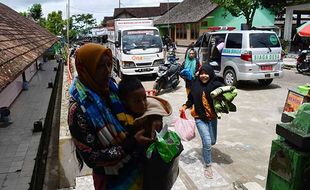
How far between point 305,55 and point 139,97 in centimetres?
1381

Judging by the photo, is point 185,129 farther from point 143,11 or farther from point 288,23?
point 143,11

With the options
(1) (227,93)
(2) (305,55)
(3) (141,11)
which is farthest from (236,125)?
(3) (141,11)

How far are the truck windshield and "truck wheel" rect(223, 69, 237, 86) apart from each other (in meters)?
3.61

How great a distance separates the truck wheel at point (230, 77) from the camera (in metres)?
10.8

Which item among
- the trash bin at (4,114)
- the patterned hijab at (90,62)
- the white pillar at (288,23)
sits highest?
the white pillar at (288,23)

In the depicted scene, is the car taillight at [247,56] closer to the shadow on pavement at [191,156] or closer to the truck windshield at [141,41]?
the truck windshield at [141,41]

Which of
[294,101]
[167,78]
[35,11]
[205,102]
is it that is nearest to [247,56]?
[167,78]

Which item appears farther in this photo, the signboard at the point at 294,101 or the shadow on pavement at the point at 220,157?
the signboard at the point at 294,101

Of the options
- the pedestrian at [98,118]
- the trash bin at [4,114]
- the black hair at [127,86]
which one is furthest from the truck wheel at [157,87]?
the pedestrian at [98,118]

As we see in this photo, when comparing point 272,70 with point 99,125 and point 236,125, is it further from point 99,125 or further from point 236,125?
point 99,125

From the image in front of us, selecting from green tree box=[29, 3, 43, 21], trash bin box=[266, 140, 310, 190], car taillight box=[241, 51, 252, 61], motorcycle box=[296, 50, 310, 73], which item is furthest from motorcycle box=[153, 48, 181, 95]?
green tree box=[29, 3, 43, 21]

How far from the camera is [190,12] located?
36.3m

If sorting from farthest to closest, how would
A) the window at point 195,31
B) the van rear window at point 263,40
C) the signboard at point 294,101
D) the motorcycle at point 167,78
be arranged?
the window at point 195,31 < the motorcycle at point 167,78 < the van rear window at point 263,40 < the signboard at point 294,101

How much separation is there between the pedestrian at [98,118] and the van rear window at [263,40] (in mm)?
8887
